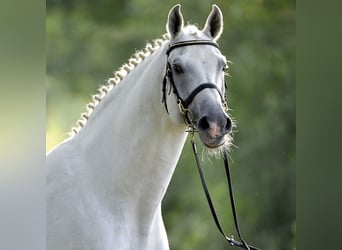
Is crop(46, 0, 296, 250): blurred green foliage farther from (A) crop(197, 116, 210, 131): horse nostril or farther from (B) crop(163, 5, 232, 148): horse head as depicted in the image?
(A) crop(197, 116, 210, 131): horse nostril

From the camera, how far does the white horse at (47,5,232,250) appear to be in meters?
2.67

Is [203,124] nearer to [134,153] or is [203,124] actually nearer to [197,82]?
[197,82]

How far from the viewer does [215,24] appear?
9.23 feet

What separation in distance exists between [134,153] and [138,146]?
0.03 meters

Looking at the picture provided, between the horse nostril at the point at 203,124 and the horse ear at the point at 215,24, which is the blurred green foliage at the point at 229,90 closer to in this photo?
the horse ear at the point at 215,24

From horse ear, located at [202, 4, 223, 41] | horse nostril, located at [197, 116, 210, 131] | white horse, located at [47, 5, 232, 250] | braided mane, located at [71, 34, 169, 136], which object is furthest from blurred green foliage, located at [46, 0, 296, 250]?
horse nostril, located at [197, 116, 210, 131]

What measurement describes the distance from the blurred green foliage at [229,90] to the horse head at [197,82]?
569 mm

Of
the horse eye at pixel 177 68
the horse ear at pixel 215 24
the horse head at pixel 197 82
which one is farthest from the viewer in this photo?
the horse ear at pixel 215 24

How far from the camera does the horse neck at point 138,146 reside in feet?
8.89

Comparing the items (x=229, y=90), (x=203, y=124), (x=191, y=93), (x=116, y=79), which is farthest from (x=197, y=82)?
(x=229, y=90)

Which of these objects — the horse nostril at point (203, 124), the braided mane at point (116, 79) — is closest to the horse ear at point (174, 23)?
the braided mane at point (116, 79)

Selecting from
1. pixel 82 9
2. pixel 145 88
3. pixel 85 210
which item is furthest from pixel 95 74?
pixel 85 210

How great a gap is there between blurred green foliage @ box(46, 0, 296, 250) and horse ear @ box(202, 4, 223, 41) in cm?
49

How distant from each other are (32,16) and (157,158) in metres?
0.72
